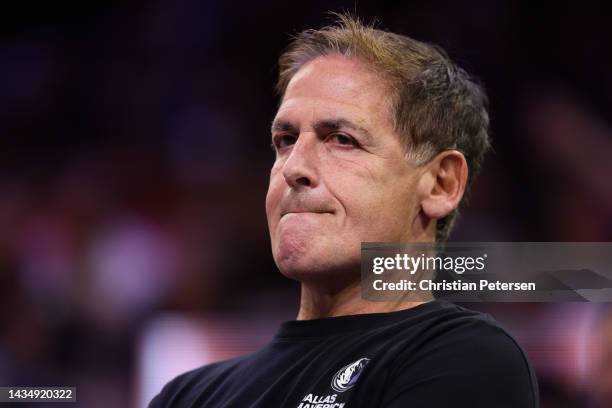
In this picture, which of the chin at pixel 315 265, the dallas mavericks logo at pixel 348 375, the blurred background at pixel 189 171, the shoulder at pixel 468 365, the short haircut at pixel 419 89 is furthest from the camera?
the blurred background at pixel 189 171

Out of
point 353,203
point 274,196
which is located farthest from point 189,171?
point 353,203

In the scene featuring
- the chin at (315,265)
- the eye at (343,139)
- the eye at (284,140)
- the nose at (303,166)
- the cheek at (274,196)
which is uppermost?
the eye at (284,140)

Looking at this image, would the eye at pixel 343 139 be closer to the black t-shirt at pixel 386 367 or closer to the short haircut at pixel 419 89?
the short haircut at pixel 419 89

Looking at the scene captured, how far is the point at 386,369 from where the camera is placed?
1.46 meters

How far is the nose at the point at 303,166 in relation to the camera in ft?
5.64

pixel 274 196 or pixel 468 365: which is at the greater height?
pixel 274 196

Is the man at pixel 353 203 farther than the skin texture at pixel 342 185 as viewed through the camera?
No

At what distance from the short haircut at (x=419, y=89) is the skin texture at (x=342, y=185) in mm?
27

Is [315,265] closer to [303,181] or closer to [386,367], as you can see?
[303,181]

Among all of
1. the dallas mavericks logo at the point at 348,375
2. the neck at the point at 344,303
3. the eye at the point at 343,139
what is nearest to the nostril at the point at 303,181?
the eye at the point at 343,139

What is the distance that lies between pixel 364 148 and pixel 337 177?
9 centimetres

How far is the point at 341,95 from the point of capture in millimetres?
1786

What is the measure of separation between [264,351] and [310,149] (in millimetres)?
457

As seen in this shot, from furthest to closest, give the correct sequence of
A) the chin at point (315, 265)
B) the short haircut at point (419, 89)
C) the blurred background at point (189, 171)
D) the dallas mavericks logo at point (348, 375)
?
the blurred background at point (189, 171), the short haircut at point (419, 89), the chin at point (315, 265), the dallas mavericks logo at point (348, 375)
